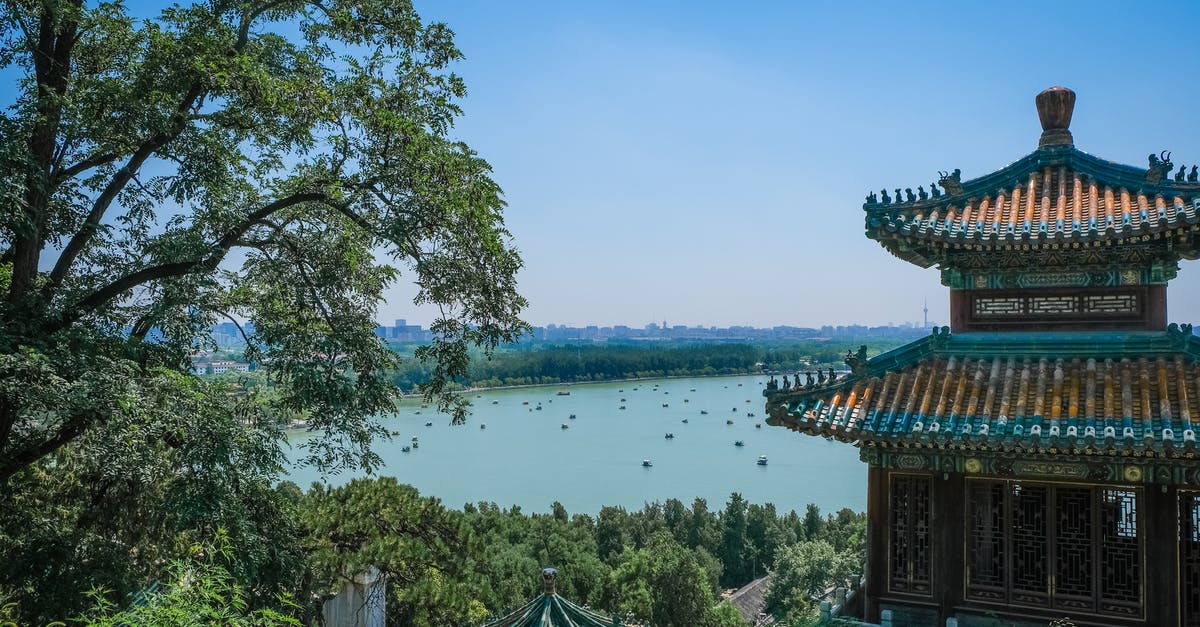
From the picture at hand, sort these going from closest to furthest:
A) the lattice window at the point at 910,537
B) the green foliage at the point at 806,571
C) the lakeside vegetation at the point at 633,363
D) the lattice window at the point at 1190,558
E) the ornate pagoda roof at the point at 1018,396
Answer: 1. the ornate pagoda roof at the point at 1018,396
2. the lattice window at the point at 1190,558
3. the lattice window at the point at 910,537
4. the green foliage at the point at 806,571
5. the lakeside vegetation at the point at 633,363

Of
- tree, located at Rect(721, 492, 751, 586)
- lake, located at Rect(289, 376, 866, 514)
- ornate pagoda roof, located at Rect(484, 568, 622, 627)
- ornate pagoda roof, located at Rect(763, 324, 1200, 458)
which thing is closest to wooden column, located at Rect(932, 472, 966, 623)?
ornate pagoda roof, located at Rect(763, 324, 1200, 458)

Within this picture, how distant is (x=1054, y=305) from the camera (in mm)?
6664

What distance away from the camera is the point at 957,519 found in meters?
6.47

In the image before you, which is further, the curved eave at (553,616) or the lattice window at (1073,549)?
the curved eave at (553,616)

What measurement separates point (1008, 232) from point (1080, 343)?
1.05 metres

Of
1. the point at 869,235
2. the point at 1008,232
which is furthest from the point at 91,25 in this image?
the point at 1008,232

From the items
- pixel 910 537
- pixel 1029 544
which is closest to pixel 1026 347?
pixel 1029 544

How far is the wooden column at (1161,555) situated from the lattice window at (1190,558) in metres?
0.05

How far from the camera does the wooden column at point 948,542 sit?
6.43m

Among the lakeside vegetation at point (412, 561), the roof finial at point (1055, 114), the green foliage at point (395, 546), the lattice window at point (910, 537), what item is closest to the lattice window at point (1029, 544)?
the lattice window at point (910, 537)

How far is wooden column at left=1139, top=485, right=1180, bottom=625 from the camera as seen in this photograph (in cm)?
589

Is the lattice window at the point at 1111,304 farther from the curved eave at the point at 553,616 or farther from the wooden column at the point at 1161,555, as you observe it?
the curved eave at the point at 553,616

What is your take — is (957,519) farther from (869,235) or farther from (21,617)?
(21,617)

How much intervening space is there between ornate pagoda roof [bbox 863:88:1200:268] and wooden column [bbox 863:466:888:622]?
1963mm
